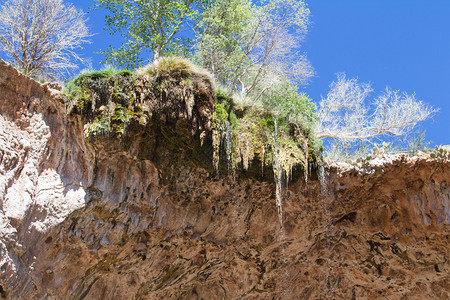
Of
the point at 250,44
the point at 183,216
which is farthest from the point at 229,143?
the point at 250,44

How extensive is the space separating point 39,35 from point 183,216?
5.90m

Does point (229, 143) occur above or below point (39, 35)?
below

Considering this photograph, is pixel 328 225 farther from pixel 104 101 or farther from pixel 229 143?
pixel 104 101

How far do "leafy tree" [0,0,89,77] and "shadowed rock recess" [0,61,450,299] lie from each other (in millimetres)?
3100

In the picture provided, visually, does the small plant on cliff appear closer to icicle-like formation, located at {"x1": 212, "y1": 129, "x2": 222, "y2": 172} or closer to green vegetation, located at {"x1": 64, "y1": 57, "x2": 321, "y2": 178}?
green vegetation, located at {"x1": 64, "y1": 57, "x2": 321, "y2": 178}

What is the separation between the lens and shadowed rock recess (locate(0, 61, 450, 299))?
7.52 m

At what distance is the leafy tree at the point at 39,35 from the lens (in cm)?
1067

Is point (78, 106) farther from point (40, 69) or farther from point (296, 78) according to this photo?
point (296, 78)

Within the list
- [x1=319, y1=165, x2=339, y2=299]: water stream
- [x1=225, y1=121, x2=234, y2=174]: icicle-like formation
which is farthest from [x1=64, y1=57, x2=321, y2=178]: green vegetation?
[x1=319, y1=165, x2=339, y2=299]: water stream

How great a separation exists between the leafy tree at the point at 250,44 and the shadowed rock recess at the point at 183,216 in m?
5.11

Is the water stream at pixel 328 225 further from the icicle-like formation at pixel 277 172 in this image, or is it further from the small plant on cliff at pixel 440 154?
the small plant on cliff at pixel 440 154

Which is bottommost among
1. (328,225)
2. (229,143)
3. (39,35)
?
(328,225)

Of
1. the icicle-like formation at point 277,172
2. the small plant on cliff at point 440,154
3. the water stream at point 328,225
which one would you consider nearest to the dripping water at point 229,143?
the icicle-like formation at point 277,172

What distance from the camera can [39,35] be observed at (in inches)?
431
